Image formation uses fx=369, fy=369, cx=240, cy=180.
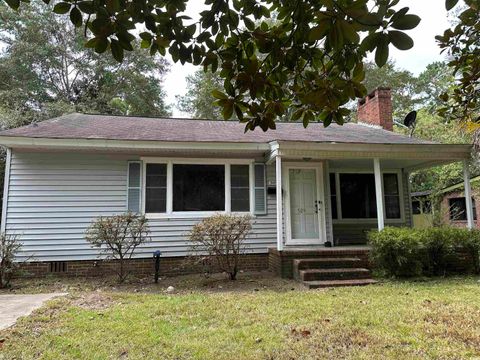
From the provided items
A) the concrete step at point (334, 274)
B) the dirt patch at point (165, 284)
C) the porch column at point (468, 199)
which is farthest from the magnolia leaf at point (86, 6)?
the porch column at point (468, 199)

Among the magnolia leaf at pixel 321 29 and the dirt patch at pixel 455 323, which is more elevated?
the magnolia leaf at pixel 321 29

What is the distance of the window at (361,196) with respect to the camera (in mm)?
10188

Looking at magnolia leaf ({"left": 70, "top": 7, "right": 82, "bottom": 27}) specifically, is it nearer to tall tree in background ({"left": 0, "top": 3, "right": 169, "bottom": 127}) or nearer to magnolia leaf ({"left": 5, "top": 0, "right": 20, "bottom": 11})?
magnolia leaf ({"left": 5, "top": 0, "right": 20, "bottom": 11})

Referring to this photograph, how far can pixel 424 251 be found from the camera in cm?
709

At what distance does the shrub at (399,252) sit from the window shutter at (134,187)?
5.05 m

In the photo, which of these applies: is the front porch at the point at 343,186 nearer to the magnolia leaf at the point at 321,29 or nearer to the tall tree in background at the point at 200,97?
the magnolia leaf at the point at 321,29

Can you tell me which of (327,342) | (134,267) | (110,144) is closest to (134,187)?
(110,144)

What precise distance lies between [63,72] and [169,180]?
19.8 meters

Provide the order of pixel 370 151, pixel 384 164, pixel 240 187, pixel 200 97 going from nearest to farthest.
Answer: pixel 370 151, pixel 240 187, pixel 384 164, pixel 200 97

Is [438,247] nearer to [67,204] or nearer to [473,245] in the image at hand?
[473,245]

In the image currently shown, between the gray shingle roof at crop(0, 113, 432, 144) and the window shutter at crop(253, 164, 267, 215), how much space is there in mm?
695

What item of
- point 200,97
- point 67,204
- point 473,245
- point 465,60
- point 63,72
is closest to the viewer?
point 465,60

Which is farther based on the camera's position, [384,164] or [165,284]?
[384,164]

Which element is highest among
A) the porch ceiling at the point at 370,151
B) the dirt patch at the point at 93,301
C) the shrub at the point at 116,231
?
the porch ceiling at the point at 370,151
